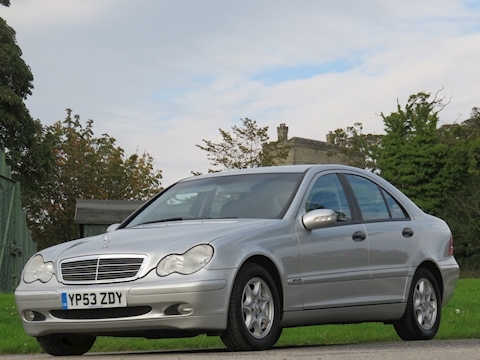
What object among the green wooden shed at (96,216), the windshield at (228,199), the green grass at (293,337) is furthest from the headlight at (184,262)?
the green wooden shed at (96,216)

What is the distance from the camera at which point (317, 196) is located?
920cm

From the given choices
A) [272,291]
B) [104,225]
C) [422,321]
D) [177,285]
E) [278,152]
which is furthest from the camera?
[278,152]

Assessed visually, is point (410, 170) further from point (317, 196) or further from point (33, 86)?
point (317, 196)

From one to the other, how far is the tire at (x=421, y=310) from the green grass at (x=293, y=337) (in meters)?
0.61

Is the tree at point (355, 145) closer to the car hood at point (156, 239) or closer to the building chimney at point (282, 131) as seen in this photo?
the building chimney at point (282, 131)

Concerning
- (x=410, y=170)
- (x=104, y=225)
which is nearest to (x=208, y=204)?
(x=104, y=225)

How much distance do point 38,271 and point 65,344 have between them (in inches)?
30.2

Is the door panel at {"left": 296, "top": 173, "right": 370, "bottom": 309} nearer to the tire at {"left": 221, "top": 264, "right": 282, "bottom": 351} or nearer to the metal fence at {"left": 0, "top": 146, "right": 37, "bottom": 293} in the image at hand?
the tire at {"left": 221, "top": 264, "right": 282, "bottom": 351}

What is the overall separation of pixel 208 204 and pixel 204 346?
69.7 inches

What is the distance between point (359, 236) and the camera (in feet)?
30.6

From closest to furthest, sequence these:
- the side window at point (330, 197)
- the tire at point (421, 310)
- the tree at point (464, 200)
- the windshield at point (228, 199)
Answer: the windshield at point (228, 199) → the side window at point (330, 197) → the tire at point (421, 310) → the tree at point (464, 200)

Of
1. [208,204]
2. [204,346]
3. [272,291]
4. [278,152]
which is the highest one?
[278,152]

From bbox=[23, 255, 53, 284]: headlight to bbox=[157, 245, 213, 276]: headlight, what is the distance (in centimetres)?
100

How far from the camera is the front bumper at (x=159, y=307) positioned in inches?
299
